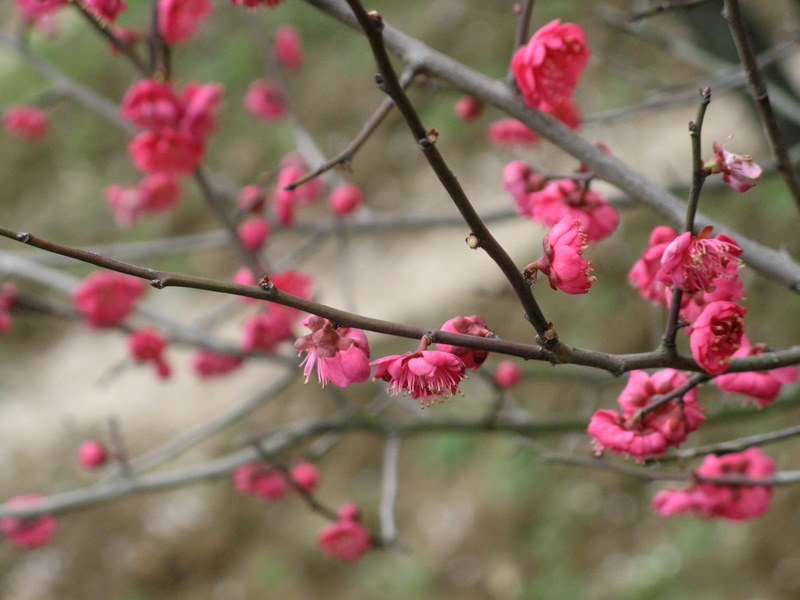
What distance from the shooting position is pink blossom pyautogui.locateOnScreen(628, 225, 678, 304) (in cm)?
89

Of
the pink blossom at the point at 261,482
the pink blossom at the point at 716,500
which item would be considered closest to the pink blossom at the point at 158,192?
the pink blossom at the point at 261,482

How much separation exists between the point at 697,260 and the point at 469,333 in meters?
0.24

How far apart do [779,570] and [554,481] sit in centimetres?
109

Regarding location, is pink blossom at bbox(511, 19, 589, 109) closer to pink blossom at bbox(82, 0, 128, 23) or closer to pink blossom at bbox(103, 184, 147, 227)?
pink blossom at bbox(82, 0, 128, 23)

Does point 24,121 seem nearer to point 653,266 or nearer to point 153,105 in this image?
point 153,105

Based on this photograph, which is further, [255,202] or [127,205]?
[127,205]

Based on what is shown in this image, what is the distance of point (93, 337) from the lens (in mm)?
6543

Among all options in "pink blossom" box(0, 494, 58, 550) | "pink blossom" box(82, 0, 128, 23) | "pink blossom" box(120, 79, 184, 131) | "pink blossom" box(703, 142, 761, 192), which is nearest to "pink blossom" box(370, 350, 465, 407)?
"pink blossom" box(703, 142, 761, 192)

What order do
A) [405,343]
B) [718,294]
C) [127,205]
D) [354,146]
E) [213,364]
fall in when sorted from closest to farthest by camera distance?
[718,294]
[354,146]
[213,364]
[127,205]
[405,343]

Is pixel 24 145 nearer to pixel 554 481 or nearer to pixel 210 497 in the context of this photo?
pixel 210 497

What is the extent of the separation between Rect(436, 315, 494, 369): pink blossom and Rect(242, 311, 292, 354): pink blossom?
3.68 feet

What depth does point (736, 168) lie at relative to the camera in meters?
0.76

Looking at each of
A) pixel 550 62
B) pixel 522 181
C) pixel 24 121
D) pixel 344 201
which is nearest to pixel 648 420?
pixel 522 181

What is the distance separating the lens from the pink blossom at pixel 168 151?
1.56 metres
